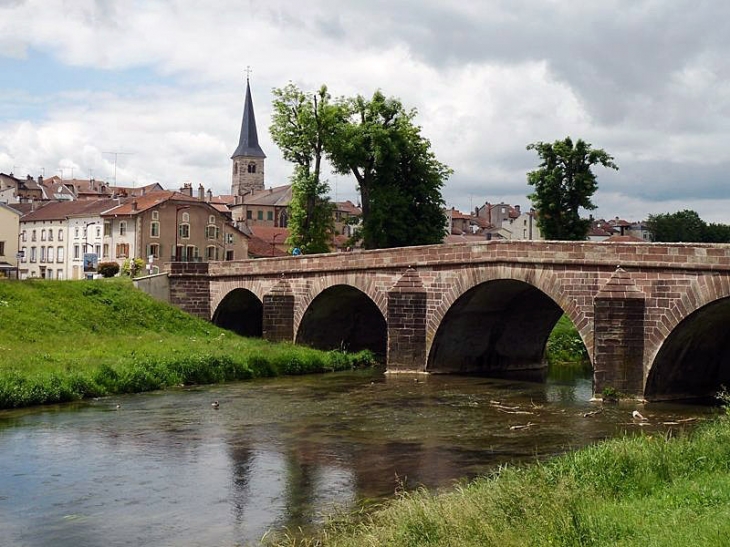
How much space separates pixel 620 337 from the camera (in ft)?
87.9

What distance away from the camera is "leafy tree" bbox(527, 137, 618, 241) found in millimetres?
56719

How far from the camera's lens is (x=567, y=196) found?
57000mm

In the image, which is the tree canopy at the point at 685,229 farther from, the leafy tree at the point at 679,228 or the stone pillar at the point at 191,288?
the stone pillar at the point at 191,288

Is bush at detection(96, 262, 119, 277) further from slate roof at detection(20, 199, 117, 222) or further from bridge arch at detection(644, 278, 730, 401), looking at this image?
bridge arch at detection(644, 278, 730, 401)

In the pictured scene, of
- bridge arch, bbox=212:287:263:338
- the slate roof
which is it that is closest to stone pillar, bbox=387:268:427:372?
bridge arch, bbox=212:287:263:338

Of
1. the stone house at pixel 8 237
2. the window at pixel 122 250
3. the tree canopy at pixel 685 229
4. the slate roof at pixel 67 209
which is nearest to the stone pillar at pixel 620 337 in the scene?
the stone house at pixel 8 237

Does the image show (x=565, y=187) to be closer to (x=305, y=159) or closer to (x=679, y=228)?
(x=305, y=159)

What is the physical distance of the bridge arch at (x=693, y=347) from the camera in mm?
25516

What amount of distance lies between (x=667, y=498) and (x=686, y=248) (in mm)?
13882

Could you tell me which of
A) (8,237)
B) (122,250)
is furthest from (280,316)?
(122,250)

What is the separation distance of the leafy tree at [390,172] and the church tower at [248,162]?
8125cm

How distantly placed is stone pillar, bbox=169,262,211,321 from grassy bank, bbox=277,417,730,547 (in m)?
32.7

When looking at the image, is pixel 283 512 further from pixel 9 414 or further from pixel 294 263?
pixel 294 263

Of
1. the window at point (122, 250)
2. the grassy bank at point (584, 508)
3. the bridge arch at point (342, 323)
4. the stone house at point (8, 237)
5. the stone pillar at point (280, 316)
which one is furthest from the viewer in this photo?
the window at point (122, 250)
